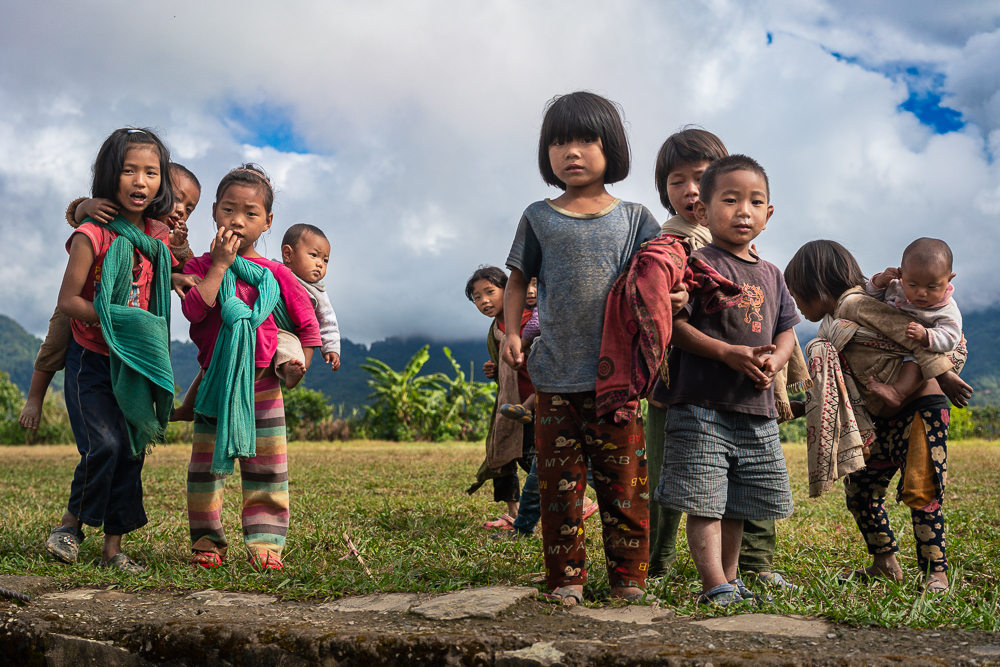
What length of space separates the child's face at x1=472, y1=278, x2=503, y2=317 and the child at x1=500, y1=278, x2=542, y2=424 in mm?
245

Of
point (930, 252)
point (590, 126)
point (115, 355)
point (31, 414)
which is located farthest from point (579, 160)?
point (31, 414)

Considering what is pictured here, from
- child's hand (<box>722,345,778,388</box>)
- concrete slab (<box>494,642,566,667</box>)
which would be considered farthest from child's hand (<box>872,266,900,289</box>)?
concrete slab (<box>494,642,566,667</box>)

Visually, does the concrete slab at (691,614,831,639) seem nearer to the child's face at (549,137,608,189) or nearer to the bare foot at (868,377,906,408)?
the bare foot at (868,377,906,408)

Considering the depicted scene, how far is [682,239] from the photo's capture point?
9.05 feet

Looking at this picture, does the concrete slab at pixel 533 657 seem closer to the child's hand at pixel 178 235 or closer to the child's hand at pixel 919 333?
the child's hand at pixel 919 333

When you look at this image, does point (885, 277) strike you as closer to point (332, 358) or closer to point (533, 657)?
point (533, 657)

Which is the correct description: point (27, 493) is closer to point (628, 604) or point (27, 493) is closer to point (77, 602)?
point (77, 602)

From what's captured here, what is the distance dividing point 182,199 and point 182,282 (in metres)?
0.60

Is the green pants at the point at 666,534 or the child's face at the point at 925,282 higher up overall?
the child's face at the point at 925,282

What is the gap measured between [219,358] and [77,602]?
1.04m

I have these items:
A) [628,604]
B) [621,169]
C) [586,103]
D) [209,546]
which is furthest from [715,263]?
[209,546]

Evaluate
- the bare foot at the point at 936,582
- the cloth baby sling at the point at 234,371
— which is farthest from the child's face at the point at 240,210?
the bare foot at the point at 936,582

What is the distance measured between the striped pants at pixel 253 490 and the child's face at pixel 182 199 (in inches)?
38.1

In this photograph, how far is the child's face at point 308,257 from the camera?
3.43m
